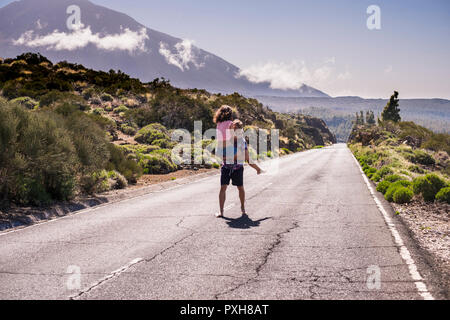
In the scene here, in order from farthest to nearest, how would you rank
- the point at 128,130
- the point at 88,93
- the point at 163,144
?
the point at 88,93, the point at 128,130, the point at 163,144

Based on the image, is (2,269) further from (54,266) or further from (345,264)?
(345,264)

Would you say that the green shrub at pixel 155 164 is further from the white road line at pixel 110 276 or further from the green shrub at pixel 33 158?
the white road line at pixel 110 276

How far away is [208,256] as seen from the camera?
5.62 m

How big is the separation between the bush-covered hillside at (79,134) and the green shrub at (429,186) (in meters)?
9.52

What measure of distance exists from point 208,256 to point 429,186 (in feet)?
25.6

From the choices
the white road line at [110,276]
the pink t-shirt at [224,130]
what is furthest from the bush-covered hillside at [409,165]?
the white road line at [110,276]

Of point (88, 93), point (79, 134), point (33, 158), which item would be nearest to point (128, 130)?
point (88, 93)

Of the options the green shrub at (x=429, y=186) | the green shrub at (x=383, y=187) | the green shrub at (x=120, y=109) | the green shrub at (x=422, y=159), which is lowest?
the green shrub at (x=422, y=159)

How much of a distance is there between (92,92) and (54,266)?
3616 centimetres

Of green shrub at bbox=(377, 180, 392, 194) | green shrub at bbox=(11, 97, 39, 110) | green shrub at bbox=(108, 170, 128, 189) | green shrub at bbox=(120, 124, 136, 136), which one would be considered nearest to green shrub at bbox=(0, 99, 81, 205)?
green shrub at bbox=(108, 170, 128, 189)

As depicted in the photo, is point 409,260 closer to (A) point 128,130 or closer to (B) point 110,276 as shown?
(B) point 110,276

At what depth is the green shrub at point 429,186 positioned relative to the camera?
34.8 ft
